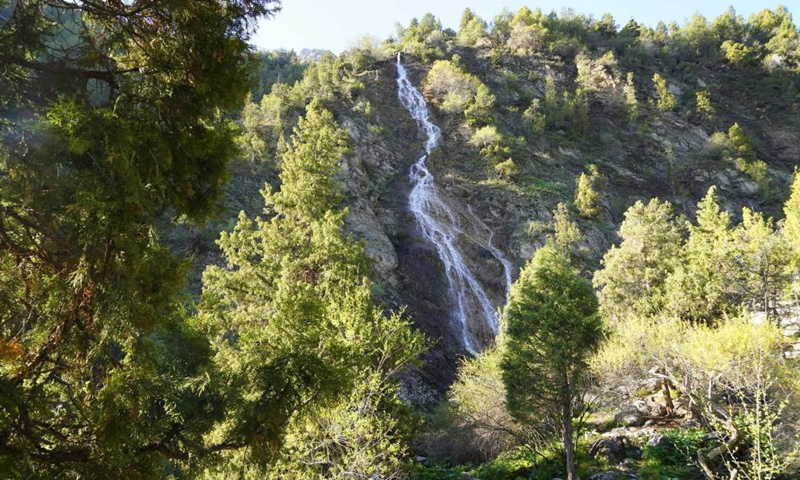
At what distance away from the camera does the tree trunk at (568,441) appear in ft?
41.0

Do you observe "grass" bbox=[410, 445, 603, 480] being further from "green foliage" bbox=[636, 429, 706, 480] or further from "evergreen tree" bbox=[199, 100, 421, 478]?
"evergreen tree" bbox=[199, 100, 421, 478]

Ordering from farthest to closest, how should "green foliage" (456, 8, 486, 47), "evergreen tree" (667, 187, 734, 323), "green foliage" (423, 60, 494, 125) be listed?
1. "green foliage" (456, 8, 486, 47)
2. "green foliage" (423, 60, 494, 125)
3. "evergreen tree" (667, 187, 734, 323)

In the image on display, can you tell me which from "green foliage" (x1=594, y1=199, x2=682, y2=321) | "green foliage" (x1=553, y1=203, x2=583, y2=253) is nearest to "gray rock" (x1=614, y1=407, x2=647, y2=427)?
"green foliage" (x1=594, y1=199, x2=682, y2=321)

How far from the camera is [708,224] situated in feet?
80.3

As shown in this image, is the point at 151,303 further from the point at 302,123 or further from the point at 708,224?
the point at 708,224

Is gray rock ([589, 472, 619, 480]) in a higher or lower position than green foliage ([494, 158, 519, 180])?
lower

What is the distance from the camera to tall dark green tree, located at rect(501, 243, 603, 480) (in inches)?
520

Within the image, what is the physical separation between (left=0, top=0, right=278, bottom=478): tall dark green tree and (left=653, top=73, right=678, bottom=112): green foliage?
210 ft

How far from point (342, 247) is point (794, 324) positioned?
68.2 ft


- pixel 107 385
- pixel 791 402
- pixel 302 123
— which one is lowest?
pixel 107 385

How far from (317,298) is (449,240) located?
26.1 metres

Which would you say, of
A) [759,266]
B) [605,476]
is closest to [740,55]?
[759,266]

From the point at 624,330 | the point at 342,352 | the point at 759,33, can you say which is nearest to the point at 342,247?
the point at 342,352

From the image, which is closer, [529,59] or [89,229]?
[89,229]
